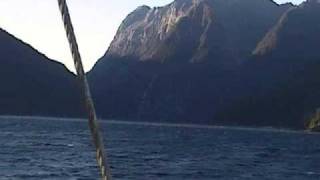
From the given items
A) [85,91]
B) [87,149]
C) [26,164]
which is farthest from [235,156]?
[85,91]

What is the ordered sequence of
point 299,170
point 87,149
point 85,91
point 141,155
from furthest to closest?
point 87,149, point 141,155, point 299,170, point 85,91

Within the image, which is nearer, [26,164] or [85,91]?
[85,91]

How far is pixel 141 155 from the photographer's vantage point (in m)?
113

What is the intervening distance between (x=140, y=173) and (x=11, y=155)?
2685cm

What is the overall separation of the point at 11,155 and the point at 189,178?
111ft

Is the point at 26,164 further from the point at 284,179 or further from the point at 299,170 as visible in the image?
the point at 299,170

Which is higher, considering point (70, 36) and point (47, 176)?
point (70, 36)

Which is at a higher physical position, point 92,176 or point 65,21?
point 65,21

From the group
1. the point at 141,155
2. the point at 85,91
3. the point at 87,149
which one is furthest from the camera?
the point at 87,149

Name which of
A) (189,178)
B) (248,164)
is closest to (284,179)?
(189,178)

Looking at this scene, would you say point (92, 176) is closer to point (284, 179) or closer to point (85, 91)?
point (284, 179)

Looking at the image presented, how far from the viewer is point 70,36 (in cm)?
475

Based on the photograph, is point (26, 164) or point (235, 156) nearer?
point (26, 164)

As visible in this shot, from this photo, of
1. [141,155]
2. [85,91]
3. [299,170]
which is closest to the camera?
[85,91]
